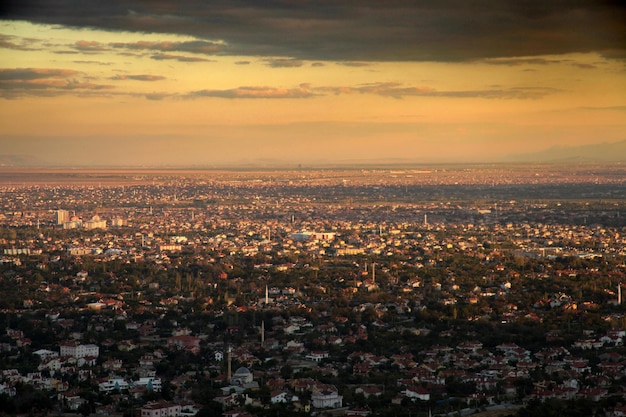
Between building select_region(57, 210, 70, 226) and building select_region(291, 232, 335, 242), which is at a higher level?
building select_region(291, 232, 335, 242)

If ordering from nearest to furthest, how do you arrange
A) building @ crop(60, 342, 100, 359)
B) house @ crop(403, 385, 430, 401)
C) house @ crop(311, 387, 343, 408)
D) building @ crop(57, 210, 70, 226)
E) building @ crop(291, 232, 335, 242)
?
house @ crop(311, 387, 343, 408), house @ crop(403, 385, 430, 401), building @ crop(60, 342, 100, 359), building @ crop(291, 232, 335, 242), building @ crop(57, 210, 70, 226)

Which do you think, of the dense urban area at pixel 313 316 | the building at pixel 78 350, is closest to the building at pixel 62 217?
the dense urban area at pixel 313 316

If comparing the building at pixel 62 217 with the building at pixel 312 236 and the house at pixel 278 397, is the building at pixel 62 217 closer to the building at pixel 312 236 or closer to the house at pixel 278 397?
the building at pixel 312 236

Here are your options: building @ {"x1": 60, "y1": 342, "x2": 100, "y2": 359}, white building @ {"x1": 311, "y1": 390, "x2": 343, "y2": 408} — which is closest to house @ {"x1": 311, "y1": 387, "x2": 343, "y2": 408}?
white building @ {"x1": 311, "y1": 390, "x2": 343, "y2": 408}

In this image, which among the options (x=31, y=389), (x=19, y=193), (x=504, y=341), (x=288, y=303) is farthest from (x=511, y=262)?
(x=19, y=193)

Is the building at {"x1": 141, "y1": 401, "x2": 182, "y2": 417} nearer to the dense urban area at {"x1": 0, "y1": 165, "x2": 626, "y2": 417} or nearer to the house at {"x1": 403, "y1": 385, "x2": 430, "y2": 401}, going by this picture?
the dense urban area at {"x1": 0, "y1": 165, "x2": 626, "y2": 417}

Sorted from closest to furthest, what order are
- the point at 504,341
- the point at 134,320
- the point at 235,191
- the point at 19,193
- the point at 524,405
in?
the point at 524,405 < the point at 504,341 < the point at 134,320 < the point at 19,193 < the point at 235,191

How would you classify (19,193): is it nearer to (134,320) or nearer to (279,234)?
(279,234)

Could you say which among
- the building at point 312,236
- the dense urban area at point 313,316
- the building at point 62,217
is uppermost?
the dense urban area at point 313,316
